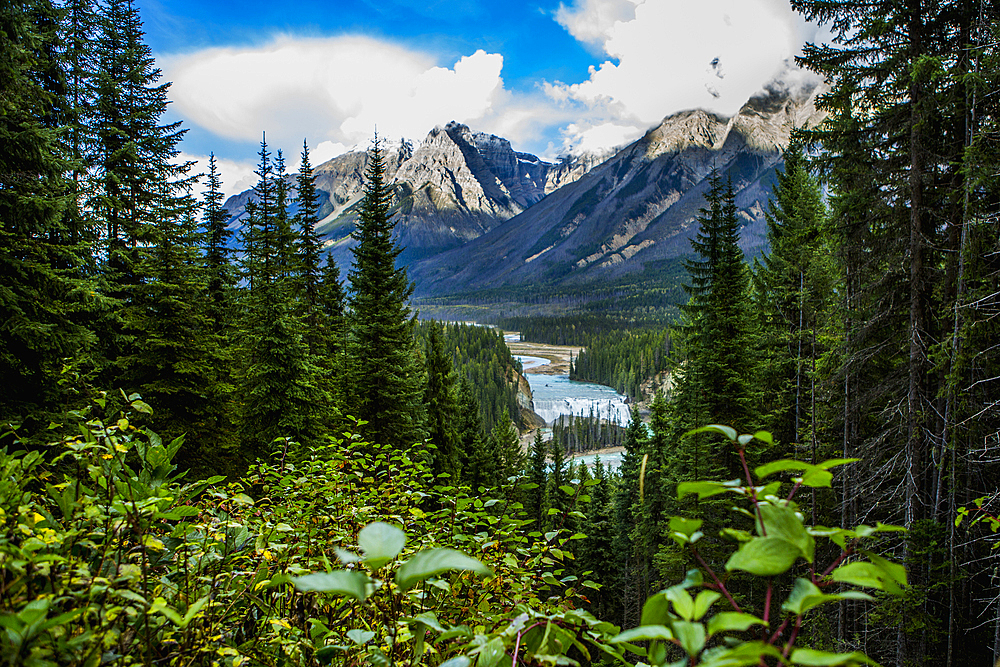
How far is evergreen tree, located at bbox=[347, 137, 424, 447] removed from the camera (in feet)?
41.2

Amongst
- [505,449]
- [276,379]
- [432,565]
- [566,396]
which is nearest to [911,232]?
[432,565]

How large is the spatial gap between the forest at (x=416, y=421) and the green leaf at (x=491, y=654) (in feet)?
0.05

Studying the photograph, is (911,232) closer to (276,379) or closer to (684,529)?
(684,529)

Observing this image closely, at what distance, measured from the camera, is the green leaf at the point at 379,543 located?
2.34ft

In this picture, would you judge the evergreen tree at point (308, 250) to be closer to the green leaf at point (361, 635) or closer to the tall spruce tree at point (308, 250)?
the tall spruce tree at point (308, 250)

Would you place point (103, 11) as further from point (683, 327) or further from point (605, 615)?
point (605, 615)

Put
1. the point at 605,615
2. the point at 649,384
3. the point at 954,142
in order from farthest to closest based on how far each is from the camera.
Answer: the point at 649,384, the point at 605,615, the point at 954,142

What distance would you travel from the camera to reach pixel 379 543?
31.3 inches

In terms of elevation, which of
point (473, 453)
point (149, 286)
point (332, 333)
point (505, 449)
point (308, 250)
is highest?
point (308, 250)

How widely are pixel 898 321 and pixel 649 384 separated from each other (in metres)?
80.5

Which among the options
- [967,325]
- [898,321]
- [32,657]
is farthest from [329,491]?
[898,321]

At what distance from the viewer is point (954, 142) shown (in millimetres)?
6930

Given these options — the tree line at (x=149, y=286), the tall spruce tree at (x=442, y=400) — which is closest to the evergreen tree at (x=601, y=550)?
the tall spruce tree at (x=442, y=400)

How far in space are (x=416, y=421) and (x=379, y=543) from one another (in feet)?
42.4
